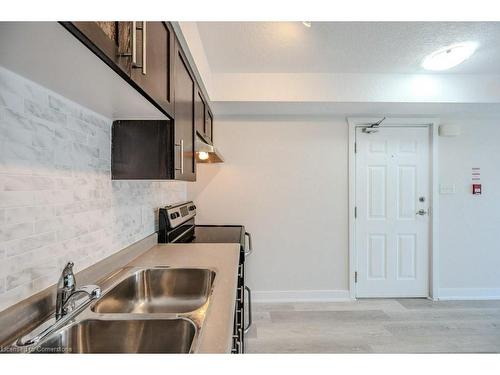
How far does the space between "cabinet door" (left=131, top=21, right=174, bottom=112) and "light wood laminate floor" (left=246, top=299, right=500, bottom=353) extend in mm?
1960

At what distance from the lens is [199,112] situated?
6.59 ft

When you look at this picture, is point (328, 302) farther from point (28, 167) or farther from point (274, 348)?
point (28, 167)

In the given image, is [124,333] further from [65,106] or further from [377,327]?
[377,327]

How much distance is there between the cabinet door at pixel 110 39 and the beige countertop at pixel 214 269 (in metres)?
0.78

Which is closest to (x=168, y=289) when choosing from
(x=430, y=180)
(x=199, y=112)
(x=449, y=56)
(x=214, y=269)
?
(x=214, y=269)

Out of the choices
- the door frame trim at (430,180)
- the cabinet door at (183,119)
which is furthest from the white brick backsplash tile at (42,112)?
the door frame trim at (430,180)

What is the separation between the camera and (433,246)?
302cm

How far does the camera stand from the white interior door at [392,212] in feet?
9.91

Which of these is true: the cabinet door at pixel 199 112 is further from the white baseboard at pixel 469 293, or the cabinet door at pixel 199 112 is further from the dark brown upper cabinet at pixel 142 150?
the white baseboard at pixel 469 293

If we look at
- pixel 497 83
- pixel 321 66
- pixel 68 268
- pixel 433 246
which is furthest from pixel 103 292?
pixel 497 83

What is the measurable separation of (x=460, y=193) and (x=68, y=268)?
12.2 ft

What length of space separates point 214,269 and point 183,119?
838 millimetres

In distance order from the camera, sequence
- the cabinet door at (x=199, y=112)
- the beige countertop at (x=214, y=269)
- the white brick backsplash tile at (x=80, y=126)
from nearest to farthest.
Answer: the beige countertop at (x=214, y=269) → the white brick backsplash tile at (x=80, y=126) → the cabinet door at (x=199, y=112)

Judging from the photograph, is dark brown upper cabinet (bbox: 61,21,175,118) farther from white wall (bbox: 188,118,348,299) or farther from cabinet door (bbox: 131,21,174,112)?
white wall (bbox: 188,118,348,299)
